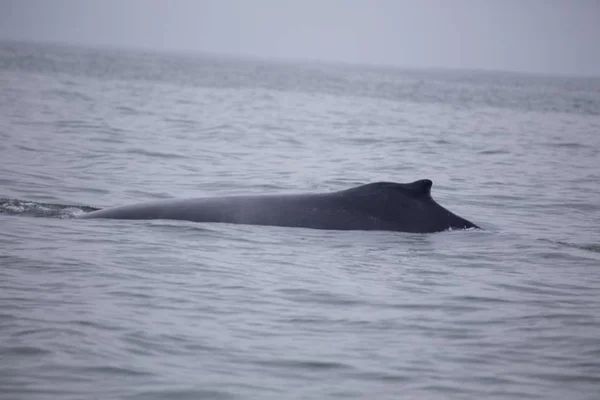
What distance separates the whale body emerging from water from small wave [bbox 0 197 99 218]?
2.08ft

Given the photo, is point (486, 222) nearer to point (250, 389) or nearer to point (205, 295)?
point (205, 295)

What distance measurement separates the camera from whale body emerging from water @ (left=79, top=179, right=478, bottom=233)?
441 inches

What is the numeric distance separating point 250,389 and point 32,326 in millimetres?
1965

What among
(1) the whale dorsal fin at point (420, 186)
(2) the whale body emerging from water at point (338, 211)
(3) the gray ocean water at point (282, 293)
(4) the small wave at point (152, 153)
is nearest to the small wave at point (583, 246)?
(3) the gray ocean water at point (282, 293)

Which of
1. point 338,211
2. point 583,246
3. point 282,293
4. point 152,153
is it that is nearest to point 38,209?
point 338,211

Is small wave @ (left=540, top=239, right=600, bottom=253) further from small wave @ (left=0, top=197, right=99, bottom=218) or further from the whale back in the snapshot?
small wave @ (left=0, top=197, right=99, bottom=218)

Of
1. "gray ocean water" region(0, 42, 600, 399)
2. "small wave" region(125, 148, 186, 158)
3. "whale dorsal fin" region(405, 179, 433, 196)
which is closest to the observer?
"gray ocean water" region(0, 42, 600, 399)

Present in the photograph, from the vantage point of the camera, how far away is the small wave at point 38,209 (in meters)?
12.4

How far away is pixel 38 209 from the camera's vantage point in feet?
42.0

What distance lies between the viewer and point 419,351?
23.7 ft

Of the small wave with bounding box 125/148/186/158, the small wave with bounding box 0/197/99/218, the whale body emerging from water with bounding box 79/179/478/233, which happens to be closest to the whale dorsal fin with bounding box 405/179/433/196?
the whale body emerging from water with bounding box 79/179/478/233

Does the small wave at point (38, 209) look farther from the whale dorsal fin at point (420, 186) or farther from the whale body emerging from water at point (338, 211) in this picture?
the whale dorsal fin at point (420, 186)

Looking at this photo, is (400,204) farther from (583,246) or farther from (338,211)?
(583,246)

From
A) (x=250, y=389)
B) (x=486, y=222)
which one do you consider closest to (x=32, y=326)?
(x=250, y=389)
